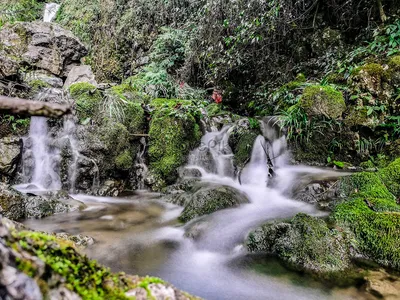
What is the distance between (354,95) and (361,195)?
2.80 metres

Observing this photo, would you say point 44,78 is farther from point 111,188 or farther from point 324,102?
point 324,102

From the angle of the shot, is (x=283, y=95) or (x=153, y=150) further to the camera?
(x=283, y=95)

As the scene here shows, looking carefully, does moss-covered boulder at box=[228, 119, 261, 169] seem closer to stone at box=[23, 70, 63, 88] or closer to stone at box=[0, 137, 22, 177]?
stone at box=[0, 137, 22, 177]

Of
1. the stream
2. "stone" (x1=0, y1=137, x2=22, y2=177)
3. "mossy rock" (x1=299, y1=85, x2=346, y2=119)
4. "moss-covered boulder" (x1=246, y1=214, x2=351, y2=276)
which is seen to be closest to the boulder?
"stone" (x1=0, y1=137, x2=22, y2=177)

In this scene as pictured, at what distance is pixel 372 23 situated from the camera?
6.97m

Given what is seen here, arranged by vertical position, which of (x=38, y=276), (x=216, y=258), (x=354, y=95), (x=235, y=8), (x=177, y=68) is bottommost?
(x=216, y=258)

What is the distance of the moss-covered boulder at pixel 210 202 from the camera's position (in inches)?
165

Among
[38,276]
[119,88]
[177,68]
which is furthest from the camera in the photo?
[177,68]

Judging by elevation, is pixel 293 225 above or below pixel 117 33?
below

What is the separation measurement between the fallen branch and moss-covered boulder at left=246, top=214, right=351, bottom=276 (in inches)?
108

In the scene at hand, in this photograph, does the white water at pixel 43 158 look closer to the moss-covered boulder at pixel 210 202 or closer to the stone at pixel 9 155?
the stone at pixel 9 155

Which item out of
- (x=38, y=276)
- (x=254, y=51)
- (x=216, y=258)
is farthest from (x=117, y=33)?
(x=38, y=276)

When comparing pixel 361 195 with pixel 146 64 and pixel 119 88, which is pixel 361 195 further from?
pixel 146 64

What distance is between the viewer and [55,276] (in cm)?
83
